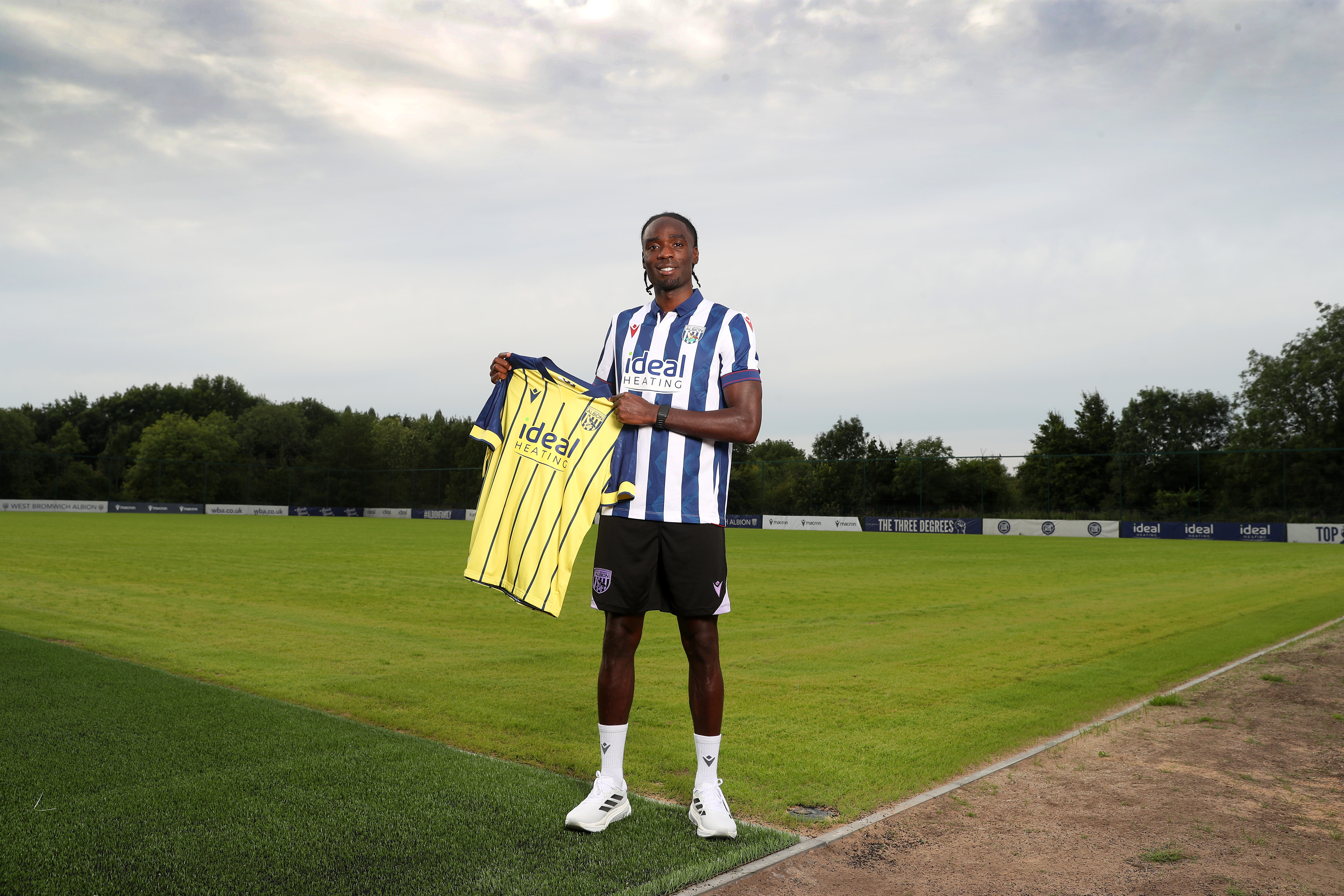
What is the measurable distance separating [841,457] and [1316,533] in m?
39.0

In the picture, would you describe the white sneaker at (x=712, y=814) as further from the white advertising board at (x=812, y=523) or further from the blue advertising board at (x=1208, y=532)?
the white advertising board at (x=812, y=523)

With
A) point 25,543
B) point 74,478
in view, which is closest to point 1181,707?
point 25,543

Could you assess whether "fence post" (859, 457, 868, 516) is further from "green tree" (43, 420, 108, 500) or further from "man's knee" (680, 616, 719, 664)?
"green tree" (43, 420, 108, 500)

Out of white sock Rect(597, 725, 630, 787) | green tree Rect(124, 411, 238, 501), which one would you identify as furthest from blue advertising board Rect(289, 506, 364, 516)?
white sock Rect(597, 725, 630, 787)

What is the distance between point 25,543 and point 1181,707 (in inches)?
793

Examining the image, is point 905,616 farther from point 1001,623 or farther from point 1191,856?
point 1191,856

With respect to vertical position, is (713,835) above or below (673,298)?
below

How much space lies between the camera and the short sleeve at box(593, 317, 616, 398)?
3.30 m

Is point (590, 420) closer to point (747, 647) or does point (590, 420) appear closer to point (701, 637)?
point (701, 637)

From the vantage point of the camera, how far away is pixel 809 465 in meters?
42.2

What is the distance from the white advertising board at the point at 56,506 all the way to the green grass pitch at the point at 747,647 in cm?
3337

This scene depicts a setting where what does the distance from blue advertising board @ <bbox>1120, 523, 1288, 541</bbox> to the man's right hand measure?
31484mm

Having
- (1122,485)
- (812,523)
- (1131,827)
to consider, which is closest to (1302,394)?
(1122,485)

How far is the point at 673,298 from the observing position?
3.18 metres
